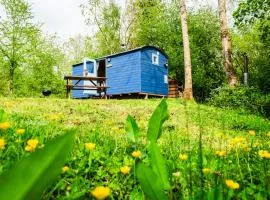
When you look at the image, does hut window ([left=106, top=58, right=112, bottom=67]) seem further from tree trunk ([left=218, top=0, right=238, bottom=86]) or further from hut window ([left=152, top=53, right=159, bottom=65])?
tree trunk ([left=218, top=0, right=238, bottom=86])

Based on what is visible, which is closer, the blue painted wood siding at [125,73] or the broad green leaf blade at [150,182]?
the broad green leaf blade at [150,182]

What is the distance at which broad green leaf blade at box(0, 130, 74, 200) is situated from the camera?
59cm

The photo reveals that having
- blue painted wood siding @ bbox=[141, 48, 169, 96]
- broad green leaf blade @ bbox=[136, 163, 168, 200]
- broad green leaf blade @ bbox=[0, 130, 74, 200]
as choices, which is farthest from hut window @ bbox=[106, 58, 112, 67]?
broad green leaf blade @ bbox=[0, 130, 74, 200]

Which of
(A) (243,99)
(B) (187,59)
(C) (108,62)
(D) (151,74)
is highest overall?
(C) (108,62)

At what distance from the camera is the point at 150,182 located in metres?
1.22

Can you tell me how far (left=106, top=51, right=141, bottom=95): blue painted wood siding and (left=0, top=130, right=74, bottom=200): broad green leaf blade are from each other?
2090cm

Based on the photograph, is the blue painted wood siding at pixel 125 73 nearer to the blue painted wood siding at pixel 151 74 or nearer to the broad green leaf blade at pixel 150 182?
the blue painted wood siding at pixel 151 74

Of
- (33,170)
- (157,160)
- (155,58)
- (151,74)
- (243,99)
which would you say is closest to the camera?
(33,170)

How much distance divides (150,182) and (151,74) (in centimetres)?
2138

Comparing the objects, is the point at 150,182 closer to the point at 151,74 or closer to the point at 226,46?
the point at 226,46

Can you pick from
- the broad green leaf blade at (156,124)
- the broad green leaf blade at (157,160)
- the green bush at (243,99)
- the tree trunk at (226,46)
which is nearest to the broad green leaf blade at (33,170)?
the broad green leaf blade at (157,160)

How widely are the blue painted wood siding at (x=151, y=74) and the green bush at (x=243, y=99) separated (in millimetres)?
5946

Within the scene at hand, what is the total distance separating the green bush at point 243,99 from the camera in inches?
612

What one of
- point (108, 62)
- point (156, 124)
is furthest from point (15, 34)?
point (156, 124)
